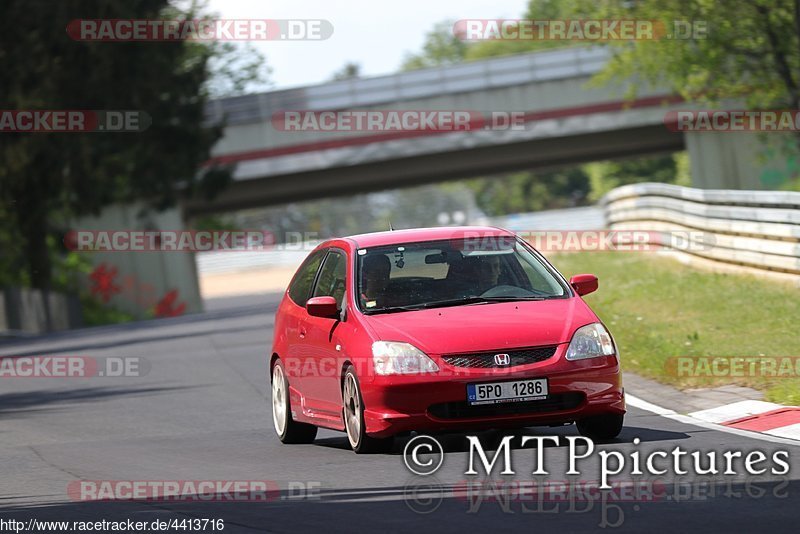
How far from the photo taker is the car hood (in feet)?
34.6

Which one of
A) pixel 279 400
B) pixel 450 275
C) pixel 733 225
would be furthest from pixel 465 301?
pixel 733 225

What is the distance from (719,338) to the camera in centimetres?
1636

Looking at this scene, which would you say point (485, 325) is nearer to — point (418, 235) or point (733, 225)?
point (418, 235)

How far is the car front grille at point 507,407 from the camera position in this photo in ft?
34.3

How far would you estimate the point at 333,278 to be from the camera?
12125mm

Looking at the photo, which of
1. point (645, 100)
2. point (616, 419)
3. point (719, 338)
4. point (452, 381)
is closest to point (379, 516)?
point (452, 381)

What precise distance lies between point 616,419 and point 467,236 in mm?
1906

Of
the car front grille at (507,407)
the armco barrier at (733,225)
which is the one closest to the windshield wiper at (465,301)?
the car front grille at (507,407)

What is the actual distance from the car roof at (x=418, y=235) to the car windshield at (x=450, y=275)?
2.3 inches

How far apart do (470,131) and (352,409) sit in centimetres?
4086

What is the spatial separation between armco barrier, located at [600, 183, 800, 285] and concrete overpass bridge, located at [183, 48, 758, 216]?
16582mm

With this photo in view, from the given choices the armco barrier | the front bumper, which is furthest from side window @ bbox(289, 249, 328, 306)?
the armco barrier

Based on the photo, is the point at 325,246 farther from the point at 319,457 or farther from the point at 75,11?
the point at 75,11

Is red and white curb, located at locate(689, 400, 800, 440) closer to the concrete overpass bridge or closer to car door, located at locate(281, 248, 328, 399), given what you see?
car door, located at locate(281, 248, 328, 399)
